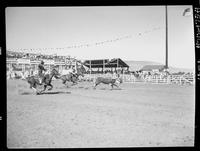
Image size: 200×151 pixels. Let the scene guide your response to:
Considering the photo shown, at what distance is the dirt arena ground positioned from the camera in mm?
2346

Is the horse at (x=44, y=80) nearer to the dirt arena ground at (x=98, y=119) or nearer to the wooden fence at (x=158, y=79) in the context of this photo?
the dirt arena ground at (x=98, y=119)

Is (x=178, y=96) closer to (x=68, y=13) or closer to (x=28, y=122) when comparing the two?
(x=68, y=13)

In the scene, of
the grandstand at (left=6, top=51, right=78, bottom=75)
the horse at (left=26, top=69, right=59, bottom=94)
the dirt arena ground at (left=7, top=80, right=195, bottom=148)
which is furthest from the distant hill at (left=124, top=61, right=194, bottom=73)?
the horse at (left=26, top=69, right=59, bottom=94)

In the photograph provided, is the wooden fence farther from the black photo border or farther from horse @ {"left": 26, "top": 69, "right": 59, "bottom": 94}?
horse @ {"left": 26, "top": 69, "right": 59, "bottom": 94}

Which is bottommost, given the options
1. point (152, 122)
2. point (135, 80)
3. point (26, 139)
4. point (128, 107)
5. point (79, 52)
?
point (26, 139)

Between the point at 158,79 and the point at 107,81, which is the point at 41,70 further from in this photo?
the point at 158,79

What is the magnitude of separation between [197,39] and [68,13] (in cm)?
179

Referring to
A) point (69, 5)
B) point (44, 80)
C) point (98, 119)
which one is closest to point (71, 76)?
point (44, 80)

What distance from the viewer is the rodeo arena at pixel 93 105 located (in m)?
2.36

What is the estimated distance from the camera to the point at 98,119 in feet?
8.05

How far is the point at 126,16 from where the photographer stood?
96.3 inches

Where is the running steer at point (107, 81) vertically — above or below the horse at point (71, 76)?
below

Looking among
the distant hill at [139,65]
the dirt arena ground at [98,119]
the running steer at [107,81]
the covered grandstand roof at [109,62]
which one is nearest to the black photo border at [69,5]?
the dirt arena ground at [98,119]

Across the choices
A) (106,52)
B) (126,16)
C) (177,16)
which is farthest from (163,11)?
(106,52)
